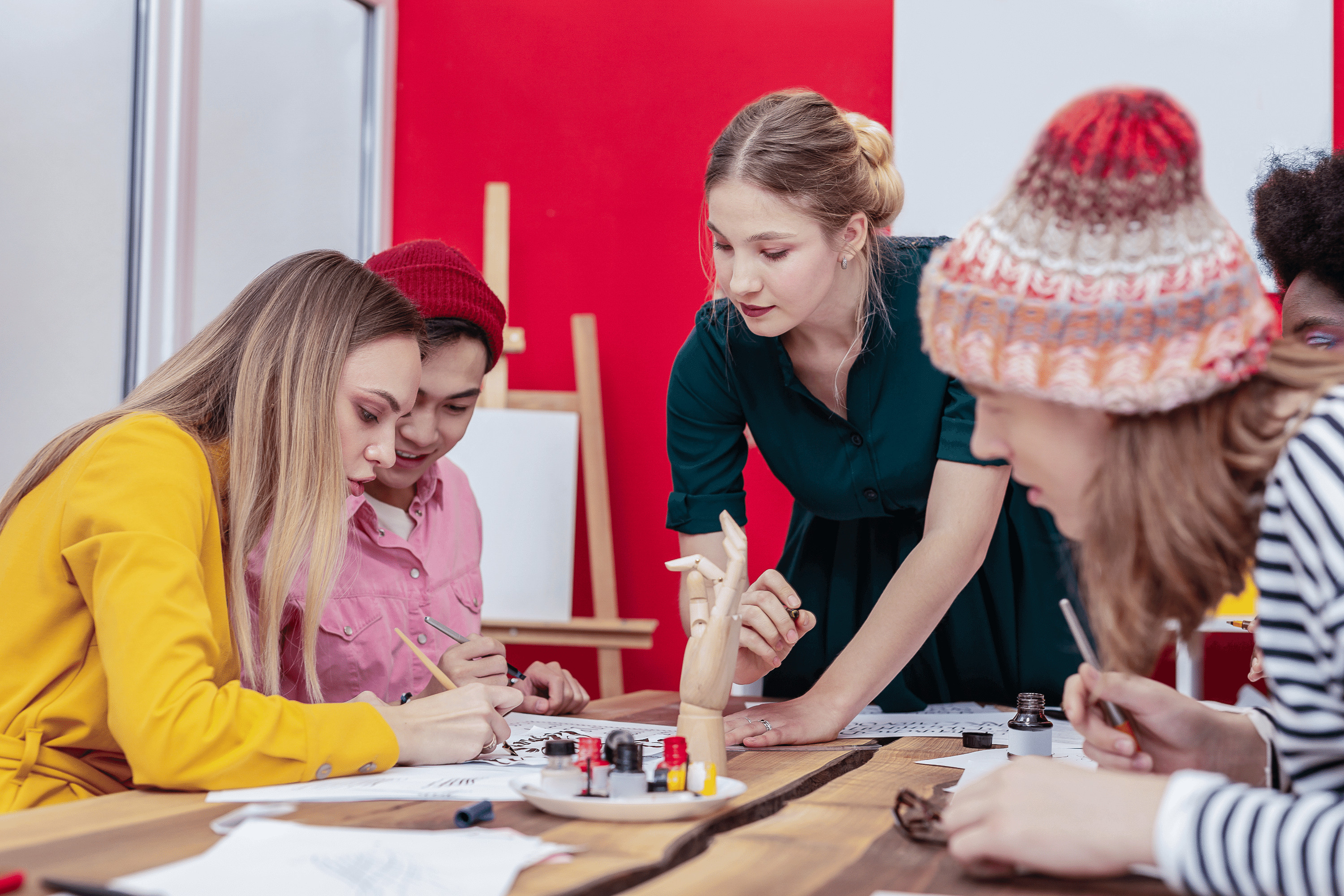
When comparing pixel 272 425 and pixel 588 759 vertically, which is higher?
pixel 272 425

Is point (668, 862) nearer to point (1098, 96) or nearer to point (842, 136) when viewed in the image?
point (1098, 96)

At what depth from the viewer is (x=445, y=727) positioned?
3.80 feet

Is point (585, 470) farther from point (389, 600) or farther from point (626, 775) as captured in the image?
point (626, 775)

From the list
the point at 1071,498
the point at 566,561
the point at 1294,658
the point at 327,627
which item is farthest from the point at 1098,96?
the point at 566,561

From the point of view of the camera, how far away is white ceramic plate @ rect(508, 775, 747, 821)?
2.92 feet

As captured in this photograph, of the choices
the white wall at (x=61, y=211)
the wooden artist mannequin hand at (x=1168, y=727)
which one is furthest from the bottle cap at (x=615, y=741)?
the white wall at (x=61, y=211)

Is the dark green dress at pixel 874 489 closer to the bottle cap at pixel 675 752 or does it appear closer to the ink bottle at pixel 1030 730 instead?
the ink bottle at pixel 1030 730

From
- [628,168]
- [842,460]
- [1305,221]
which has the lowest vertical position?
[842,460]

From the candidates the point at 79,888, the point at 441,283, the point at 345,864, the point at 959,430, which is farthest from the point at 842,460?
the point at 79,888

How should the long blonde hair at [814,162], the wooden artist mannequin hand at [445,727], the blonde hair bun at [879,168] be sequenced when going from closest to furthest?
the wooden artist mannequin hand at [445,727] → the long blonde hair at [814,162] → the blonde hair bun at [879,168]

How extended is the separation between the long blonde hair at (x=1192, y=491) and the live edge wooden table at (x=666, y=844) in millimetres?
201

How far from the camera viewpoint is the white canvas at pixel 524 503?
2.93 meters

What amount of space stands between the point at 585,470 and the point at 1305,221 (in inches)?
71.9

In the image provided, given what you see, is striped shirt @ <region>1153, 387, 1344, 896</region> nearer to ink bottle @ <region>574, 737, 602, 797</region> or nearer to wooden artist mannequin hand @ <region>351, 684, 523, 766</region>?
ink bottle @ <region>574, 737, 602, 797</region>
